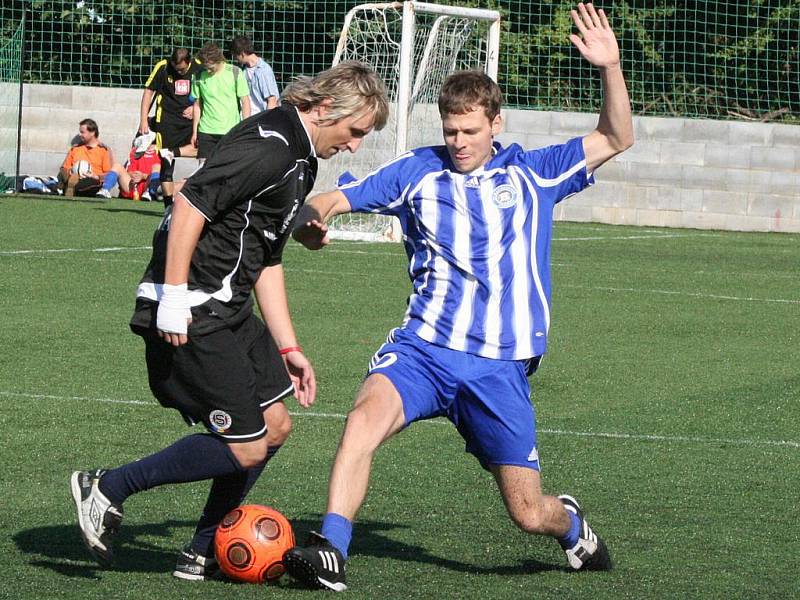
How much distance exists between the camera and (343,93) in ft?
15.6

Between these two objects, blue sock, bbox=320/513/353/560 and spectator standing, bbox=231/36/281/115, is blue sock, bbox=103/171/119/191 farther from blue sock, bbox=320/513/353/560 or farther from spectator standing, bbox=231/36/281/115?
blue sock, bbox=320/513/353/560

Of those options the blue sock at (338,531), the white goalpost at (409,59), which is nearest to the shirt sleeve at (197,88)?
the white goalpost at (409,59)

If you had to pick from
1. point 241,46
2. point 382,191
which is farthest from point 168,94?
point 382,191

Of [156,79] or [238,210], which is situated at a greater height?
[156,79]

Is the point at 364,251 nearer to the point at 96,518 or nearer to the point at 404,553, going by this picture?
the point at 404,553

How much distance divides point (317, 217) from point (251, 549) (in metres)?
1.15

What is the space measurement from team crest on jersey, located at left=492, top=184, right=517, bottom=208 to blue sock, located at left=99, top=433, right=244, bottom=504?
4.05 ft

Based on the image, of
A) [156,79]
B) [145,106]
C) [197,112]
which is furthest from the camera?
[156,79]

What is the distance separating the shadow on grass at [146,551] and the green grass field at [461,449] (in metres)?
0.01

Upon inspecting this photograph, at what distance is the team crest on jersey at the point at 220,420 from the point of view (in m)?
4.69

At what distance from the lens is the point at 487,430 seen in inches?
193

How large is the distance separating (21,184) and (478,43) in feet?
27.0

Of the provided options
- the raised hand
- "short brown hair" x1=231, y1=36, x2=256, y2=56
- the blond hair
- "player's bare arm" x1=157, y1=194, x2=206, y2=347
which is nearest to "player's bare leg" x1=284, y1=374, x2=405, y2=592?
"player's bare arm" x1=157, y1=194, x2=206, y2=347

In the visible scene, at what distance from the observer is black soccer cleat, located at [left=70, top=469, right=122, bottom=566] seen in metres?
4.62
